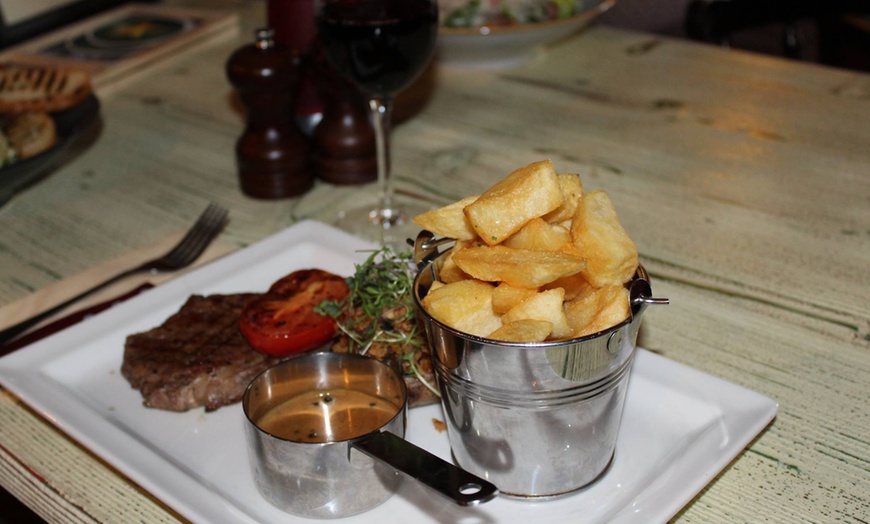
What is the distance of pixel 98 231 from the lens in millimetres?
1915

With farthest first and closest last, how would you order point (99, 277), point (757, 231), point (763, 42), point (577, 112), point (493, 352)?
1. point (763, 42)
2. point (577, 112)
3. point (757, 231)
4. point (99, 277)
5. point (493, 352)

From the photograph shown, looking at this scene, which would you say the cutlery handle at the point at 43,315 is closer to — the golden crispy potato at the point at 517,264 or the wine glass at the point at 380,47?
the wine glass at the point at 380,47

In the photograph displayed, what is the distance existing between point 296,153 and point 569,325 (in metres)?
1.10

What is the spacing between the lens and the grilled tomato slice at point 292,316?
1.31 metres

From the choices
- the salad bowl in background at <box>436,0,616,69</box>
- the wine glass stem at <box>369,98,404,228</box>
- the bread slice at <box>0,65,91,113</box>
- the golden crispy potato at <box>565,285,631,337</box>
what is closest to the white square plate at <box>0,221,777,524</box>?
the golden crispy potato at <box>565,285,631,337</box>

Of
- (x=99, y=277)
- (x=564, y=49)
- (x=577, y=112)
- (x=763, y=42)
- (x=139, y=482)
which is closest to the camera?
(x=139, y=482)

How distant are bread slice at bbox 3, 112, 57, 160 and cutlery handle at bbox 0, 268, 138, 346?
525 mm

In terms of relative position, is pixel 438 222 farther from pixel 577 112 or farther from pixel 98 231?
pixel 577 112

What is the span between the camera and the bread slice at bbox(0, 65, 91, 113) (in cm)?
215

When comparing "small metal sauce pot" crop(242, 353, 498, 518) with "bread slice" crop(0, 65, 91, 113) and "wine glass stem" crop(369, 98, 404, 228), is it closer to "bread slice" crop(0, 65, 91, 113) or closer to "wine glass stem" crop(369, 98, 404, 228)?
"wine glass stem" crop(369, 98, 404, 228)

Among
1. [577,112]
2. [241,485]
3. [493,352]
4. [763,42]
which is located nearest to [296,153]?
[577,112]

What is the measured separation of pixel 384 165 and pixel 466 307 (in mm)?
921

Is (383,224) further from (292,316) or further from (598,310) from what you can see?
(598,310)

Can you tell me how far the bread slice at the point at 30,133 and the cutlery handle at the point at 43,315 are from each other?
0.52 m
